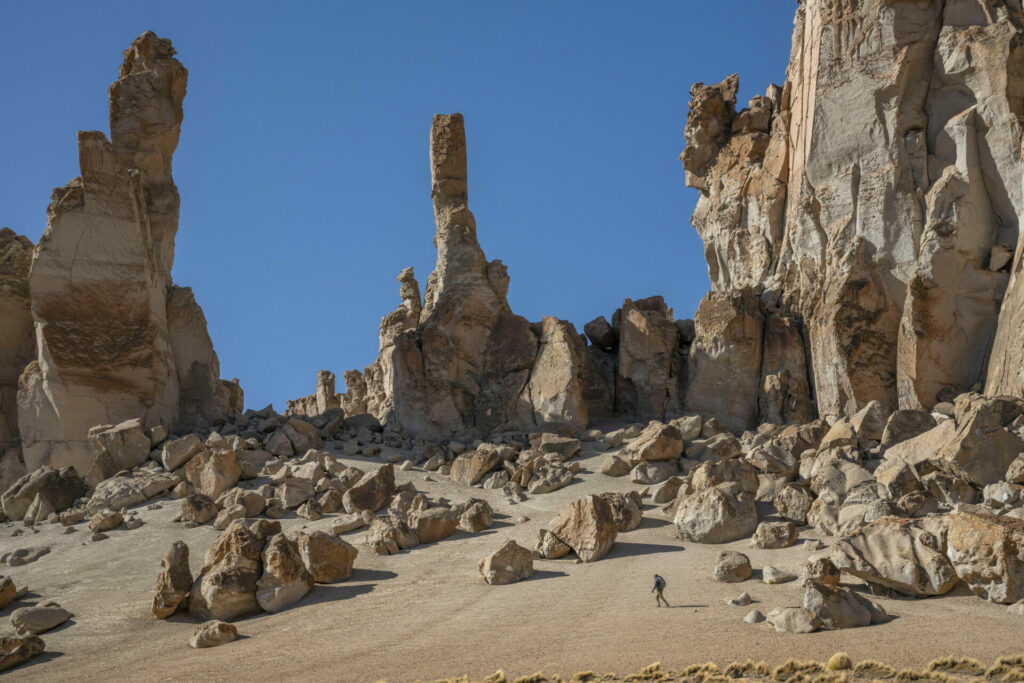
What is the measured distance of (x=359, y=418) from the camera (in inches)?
1161

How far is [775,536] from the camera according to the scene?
15.4 m

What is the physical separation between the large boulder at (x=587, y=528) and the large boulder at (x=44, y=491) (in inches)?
559

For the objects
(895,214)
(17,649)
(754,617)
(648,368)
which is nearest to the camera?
(754,617)

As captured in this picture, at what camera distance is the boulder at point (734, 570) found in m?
13.9

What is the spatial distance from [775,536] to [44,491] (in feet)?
60.7

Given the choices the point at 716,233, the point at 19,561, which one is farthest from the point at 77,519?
the point at 716,233

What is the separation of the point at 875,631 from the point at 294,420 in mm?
19233

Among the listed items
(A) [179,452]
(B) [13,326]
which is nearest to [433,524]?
(A) [179,452]

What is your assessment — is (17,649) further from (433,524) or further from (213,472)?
(213,472)

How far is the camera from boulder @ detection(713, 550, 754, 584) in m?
13.9

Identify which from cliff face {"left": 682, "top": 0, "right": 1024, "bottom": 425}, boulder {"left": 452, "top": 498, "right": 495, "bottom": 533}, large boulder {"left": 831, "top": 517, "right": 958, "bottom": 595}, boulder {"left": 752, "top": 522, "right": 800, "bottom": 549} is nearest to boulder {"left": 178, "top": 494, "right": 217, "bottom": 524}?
boulder {"left": 452, "top": 498, "right": 495, "bottom": 533}

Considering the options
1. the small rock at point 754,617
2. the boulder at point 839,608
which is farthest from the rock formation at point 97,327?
the boulder at point 839,608

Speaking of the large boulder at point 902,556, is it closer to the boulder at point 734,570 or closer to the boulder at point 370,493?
the boulder at point 734,570

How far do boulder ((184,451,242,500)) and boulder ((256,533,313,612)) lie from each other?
7105 mm
